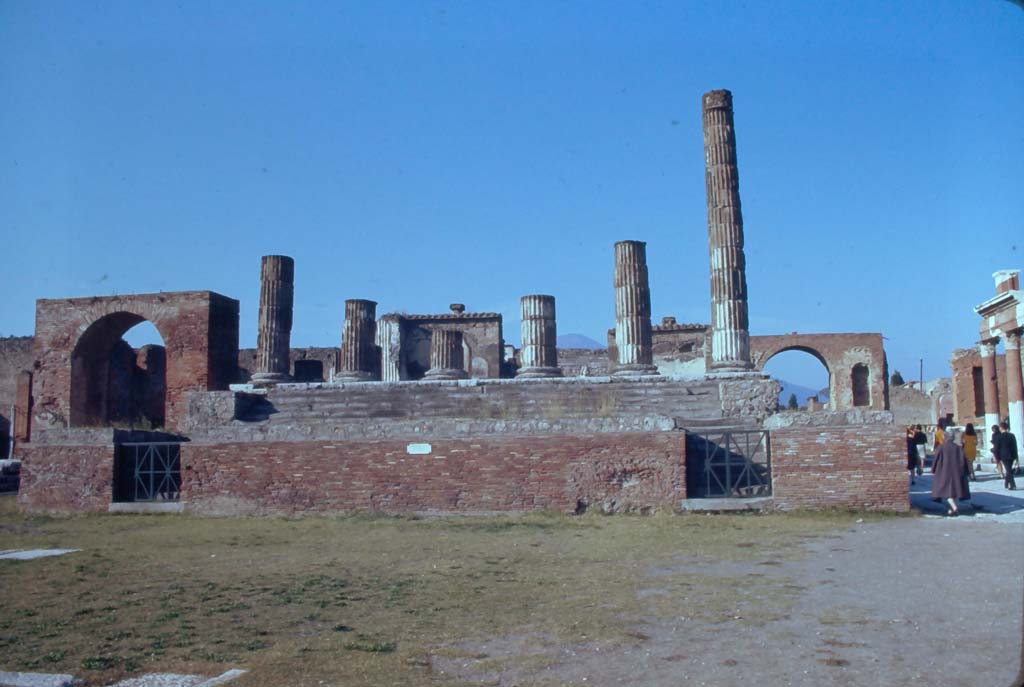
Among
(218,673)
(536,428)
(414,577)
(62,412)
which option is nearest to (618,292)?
(536,428)

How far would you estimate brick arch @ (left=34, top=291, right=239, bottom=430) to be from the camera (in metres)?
23.3

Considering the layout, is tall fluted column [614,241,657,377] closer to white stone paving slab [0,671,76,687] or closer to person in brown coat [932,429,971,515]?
person in brown coat [932,429,971,515]

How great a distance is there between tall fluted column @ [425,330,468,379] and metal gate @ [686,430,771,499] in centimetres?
756

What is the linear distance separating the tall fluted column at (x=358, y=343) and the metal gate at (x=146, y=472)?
18.8ft

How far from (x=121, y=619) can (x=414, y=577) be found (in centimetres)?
248

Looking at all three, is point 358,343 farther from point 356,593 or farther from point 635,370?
point 356,593

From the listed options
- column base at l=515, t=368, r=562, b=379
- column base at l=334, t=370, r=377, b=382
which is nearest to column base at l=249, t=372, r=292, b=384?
column base at l=334, t=370, r=377, b=382

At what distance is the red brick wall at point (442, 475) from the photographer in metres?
13.0

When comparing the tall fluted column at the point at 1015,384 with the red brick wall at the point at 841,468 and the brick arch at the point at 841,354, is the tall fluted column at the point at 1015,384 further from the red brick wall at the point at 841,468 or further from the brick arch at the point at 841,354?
the red brick wall at the point at 841,468

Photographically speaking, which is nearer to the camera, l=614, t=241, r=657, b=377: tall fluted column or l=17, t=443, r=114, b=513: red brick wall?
l=17, t=443, r=114, b=513: red brick wall

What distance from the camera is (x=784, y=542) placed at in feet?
32.8

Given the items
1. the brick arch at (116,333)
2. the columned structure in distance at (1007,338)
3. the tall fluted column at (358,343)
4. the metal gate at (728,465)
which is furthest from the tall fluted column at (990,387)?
the brick arch at (116,333)

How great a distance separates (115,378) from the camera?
28219mm

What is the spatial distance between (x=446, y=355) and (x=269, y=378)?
3736mm
